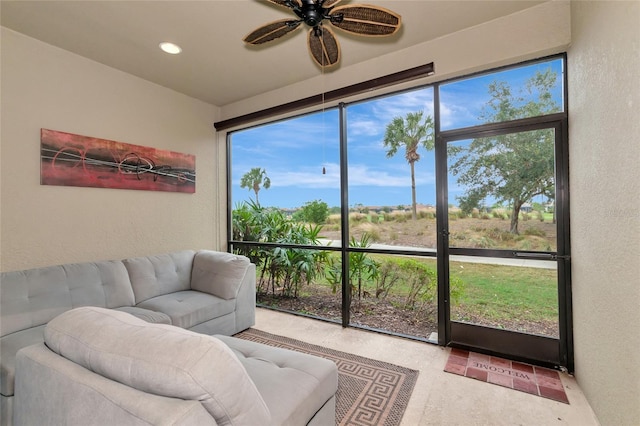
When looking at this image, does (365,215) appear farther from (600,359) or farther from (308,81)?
(600,359)

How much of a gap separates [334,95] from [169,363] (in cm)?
299

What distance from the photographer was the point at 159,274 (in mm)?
3029

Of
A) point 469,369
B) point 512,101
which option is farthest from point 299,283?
point 512,101

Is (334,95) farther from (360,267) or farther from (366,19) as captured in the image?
(360,267)

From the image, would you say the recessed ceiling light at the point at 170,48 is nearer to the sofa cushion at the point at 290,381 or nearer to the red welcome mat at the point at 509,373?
the sofa cushion at the point at 290,381

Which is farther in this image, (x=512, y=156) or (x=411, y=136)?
(x=411, y=136)

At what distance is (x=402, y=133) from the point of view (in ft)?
10.3

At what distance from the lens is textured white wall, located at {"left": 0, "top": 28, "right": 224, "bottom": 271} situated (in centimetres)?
247

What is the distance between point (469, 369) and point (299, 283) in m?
2.21

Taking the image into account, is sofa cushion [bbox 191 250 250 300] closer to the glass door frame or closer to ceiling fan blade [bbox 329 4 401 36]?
the glass door frame

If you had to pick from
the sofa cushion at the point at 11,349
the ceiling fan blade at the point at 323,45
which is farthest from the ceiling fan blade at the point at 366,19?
the sofa cushion at the point at 11,349

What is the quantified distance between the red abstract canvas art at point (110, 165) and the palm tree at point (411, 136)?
2647mm

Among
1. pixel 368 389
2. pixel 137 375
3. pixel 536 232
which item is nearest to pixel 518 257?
pixel 536 232

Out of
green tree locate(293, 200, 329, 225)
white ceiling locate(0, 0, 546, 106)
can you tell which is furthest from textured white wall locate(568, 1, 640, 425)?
green tree locate(293, 200, 329, 225)
